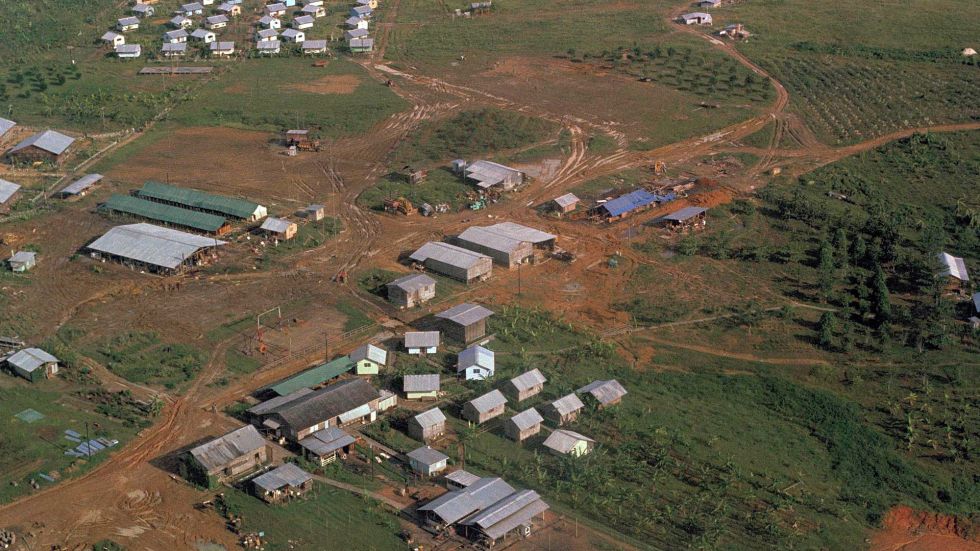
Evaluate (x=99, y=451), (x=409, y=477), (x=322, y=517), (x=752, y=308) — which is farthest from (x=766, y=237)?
(x=99, y=451)

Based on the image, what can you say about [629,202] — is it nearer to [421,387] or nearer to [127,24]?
[421,387]

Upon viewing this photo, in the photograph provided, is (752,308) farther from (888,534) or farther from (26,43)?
(26,43)

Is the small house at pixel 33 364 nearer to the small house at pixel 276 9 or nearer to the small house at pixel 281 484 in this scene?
the small house at pixel 281 484

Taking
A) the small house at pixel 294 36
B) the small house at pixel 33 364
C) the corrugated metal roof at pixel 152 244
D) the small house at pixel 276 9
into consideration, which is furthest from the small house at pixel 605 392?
the small house at pixel 276 9

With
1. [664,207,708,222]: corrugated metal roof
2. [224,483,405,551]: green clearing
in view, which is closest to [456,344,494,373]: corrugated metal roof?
[224,483,405,551]: green clearing

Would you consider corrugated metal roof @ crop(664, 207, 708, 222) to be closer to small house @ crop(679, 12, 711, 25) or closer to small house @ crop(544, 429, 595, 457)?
small house @ crop(544, 429, 595, 457)
